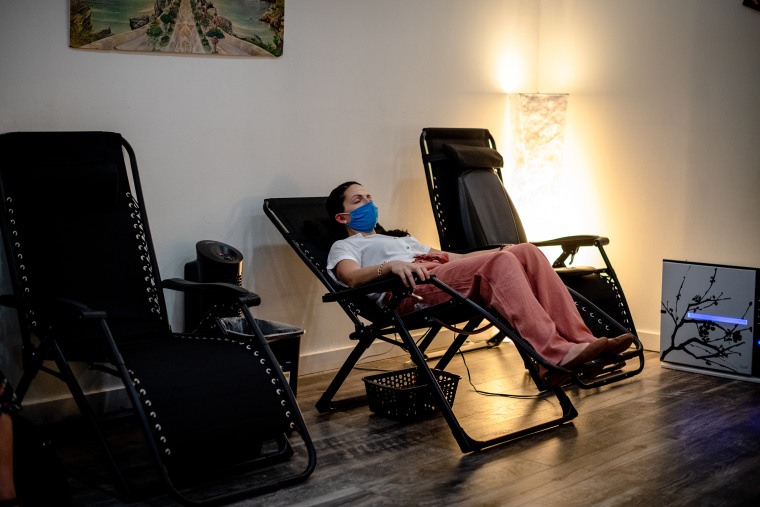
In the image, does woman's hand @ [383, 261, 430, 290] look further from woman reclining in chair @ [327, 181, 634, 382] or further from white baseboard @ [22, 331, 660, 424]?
white baseboard @ [22, 331, 660, 424]

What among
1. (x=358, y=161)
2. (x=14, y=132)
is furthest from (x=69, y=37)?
(x=358, y=161)

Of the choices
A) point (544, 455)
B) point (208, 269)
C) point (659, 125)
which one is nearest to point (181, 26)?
point (208, 269)

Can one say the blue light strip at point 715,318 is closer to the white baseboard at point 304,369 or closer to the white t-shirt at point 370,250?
the white baseboard at point 304,369

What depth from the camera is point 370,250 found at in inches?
156

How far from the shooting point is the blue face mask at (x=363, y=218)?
3.99 meters

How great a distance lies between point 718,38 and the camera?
15.8 feet

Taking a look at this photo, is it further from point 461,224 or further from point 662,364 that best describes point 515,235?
point 662,364

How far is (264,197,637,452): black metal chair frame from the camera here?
324 centimetres

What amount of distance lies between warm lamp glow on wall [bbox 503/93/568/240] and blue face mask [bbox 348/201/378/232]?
59.1 inches

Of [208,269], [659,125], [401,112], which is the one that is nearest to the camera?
[208,269]

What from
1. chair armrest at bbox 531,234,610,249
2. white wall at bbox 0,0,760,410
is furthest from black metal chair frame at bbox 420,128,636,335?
white wall at bbox 0,0,760,410

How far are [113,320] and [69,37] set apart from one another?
1176 mm

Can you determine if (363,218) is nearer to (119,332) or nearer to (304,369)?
(304,369)

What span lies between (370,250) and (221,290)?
0.97m
